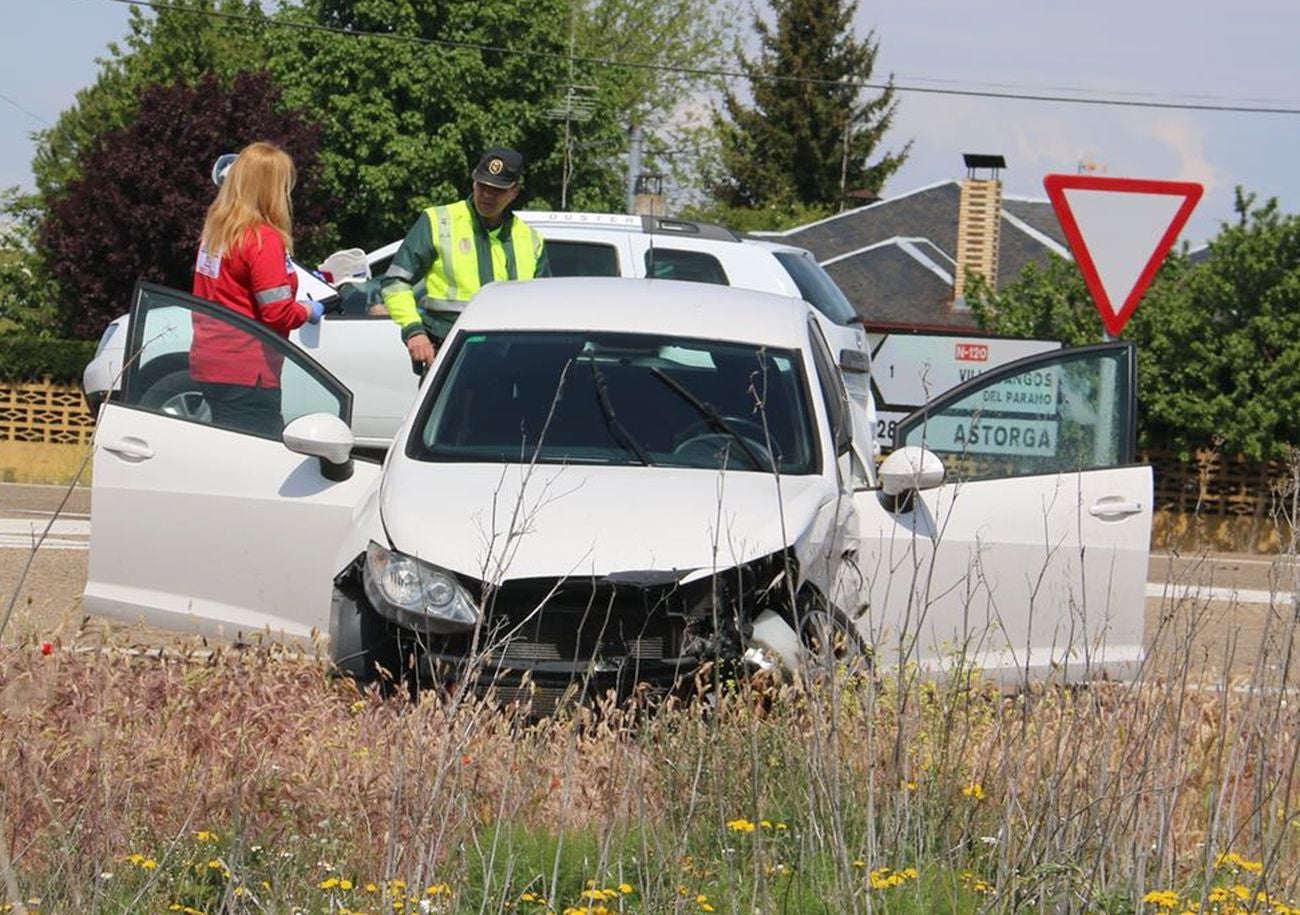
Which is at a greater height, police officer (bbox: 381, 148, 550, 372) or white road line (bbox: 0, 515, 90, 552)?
police officer (bbox: 381, 148, 550, 372)

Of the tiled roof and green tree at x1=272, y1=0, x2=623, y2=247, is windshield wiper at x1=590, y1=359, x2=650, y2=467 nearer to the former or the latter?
the tiled roof

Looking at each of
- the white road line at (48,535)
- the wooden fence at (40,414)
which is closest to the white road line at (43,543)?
the white road line at (48,535)

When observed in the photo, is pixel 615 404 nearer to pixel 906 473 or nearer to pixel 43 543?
pixel 906 473

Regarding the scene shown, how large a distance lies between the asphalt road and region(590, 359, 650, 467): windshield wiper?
5.53ft

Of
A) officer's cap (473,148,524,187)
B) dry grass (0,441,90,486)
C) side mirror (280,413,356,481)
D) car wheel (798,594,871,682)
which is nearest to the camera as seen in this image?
car wheel (798,594,871,682)

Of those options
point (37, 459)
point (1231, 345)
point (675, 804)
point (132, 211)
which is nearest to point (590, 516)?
point (675, 804)

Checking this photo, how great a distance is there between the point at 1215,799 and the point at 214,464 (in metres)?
3.71

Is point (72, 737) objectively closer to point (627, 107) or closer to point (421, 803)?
point (421, 803)

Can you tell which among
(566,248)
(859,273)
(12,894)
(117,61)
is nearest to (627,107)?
(117,61)

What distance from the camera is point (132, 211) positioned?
34.1 meters

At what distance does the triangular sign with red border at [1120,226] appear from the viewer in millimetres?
9539

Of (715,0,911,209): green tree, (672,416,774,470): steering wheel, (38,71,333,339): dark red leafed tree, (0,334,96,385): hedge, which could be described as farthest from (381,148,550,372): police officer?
(715,0,911,209): green tree

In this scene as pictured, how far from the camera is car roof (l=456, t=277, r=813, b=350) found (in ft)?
24.1

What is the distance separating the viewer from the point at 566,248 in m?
13.0
